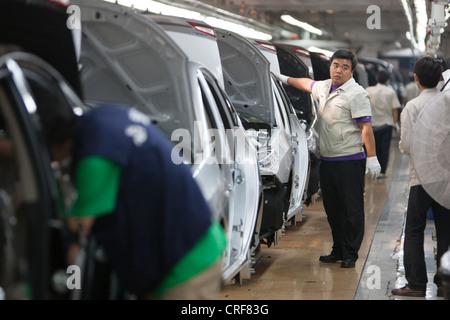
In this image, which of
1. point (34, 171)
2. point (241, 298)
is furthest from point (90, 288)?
point (241, 298)

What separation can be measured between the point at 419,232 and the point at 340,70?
1830 millimetres

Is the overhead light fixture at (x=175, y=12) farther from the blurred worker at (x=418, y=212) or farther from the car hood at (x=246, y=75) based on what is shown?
the blurred worker at (x=418, y=212)

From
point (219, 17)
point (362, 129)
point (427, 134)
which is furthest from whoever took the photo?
point (219, 17)

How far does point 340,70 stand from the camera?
24.8ft

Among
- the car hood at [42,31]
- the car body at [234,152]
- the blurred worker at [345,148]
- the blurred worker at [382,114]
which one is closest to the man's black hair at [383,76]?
the blurred worker at [382,114]

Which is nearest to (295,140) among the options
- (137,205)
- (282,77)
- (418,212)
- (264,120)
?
(282,77)

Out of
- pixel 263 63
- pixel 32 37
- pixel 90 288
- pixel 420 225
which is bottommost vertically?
pixel 420 225

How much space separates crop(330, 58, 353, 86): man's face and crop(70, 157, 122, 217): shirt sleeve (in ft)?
16.3

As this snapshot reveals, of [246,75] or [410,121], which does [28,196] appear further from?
[246,75]

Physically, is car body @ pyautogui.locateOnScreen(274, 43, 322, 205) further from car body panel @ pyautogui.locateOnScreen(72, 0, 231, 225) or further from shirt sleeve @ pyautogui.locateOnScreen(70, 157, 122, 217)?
shirt sleeve @ pyautogui.locateOnScreen(70, 157, 122, 217)

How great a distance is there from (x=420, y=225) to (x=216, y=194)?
80.5 inches

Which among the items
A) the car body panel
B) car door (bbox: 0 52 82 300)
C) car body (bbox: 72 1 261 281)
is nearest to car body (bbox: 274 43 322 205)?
car body (bbox: 72 1 261 281)

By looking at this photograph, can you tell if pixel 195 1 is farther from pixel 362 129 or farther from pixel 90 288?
pixel 90 288
